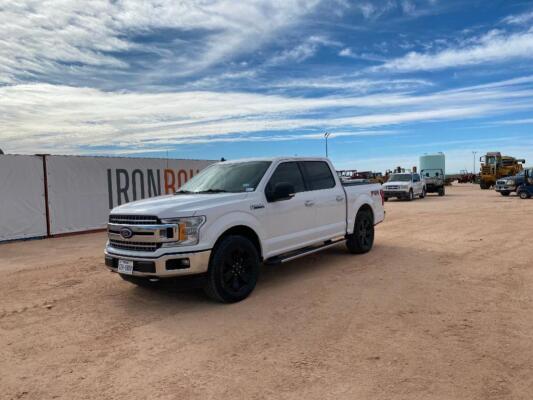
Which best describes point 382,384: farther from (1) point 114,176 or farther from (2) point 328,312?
(1) point 114,176

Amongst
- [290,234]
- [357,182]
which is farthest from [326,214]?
[357,182]

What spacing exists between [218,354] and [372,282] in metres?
3.07

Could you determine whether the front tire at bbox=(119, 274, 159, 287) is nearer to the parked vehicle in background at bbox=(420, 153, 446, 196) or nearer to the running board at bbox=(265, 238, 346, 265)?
the running board at bbox=(265, 238, 346, 265)

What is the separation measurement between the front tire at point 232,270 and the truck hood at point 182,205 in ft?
1.62

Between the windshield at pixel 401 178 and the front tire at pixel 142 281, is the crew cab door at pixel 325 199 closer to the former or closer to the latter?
the front tire at pixel 142 281

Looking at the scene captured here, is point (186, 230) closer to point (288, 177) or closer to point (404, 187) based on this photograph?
point (288, 177)

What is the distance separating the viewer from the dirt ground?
337 centimetres

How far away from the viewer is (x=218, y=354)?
3.96 m

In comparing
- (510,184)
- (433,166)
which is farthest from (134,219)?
(433,166)

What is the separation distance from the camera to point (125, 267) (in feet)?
17.3

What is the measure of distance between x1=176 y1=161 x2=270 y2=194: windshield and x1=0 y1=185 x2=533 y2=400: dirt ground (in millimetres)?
1492

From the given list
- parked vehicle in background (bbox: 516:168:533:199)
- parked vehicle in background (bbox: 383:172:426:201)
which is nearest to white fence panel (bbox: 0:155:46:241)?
parked vehicle in background (bbox: 383:172:426:201)

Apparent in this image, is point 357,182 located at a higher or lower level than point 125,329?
higher

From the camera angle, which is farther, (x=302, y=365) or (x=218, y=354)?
(x=218, y=354)
